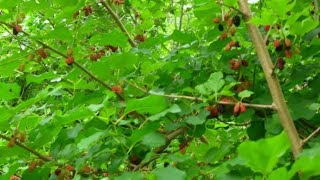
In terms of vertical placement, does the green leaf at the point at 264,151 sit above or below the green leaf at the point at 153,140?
below

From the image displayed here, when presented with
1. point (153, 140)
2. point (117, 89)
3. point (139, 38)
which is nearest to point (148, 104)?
point (153, 140)

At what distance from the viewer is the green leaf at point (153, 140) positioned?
1.29 metres

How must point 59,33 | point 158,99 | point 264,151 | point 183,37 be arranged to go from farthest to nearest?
point 183,37 < point 59,33 < point 158,99 < point 264,151

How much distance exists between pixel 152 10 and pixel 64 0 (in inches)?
27.0

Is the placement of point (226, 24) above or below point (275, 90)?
above

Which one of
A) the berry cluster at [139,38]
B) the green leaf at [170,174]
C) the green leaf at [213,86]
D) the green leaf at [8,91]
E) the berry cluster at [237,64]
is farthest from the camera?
the berry cluster at [139,38]

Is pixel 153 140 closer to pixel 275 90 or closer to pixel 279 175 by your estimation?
pixel 275 90

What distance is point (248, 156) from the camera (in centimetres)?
85

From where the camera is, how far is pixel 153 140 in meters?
1.31

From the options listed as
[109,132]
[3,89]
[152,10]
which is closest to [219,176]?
[109,132]

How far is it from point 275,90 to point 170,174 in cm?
39

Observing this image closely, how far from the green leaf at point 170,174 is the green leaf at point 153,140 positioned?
0.08 meters

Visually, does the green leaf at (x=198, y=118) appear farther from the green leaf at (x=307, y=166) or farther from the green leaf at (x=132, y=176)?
the green leaf at (x=307, y=166)

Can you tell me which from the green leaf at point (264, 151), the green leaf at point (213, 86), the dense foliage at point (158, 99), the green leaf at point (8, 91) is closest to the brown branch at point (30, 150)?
the dense foliage at point (158, 99)
